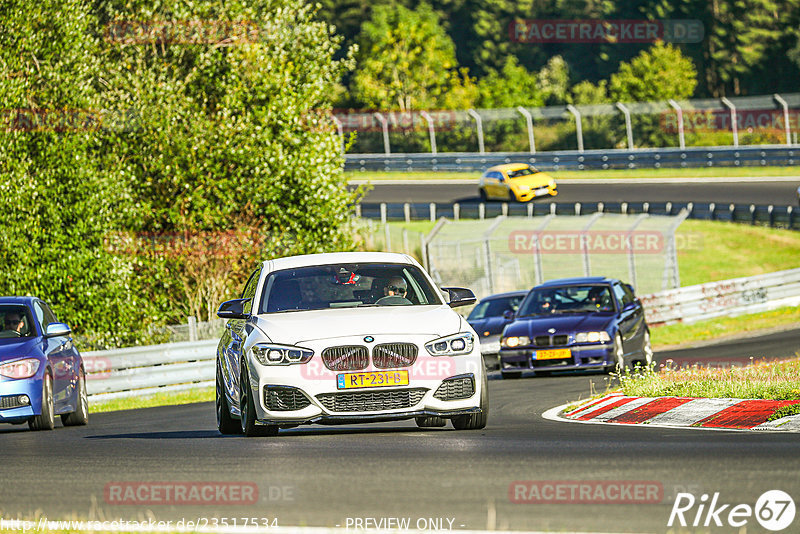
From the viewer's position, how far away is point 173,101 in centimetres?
2917

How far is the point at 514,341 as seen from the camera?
21.1 metres

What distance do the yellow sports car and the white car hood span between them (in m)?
40.8

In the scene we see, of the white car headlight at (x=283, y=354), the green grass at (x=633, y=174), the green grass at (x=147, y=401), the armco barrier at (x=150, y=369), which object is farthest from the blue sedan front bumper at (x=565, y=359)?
the green grass at (x=633, y=174)

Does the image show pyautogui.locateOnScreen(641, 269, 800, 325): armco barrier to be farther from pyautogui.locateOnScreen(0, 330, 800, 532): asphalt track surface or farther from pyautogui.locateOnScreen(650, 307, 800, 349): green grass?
pyautogui.locateOnScreen(0, 330, 800, 532): asphalt track surface

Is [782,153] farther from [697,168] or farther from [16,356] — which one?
[16,356]

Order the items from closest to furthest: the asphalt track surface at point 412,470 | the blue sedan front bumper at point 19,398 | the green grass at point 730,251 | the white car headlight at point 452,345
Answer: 1. the asphalt track surface at point 412,470
2. the white car headlight at point 452,345
3. the blue sedan front bumper at point 19,398
4. the green grass at point 730,251

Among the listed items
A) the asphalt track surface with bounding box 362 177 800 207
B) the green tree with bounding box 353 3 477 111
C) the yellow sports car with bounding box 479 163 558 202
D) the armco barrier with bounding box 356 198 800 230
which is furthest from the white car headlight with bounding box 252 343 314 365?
the green tree with bounding box 353 3 477 111

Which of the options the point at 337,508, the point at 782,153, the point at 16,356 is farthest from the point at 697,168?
the point at 337,508

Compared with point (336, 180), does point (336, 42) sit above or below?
above

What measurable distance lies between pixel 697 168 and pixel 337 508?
5222 cm

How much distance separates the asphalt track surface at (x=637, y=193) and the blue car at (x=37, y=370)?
31774 millimetres

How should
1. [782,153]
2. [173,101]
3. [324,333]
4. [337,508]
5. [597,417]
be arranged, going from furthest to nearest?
[782,153], [173,101], [597,417], [324,333], [337,508]

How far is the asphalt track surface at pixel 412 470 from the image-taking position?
6.69 m

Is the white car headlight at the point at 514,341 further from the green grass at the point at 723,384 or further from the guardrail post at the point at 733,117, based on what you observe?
the guardrail post at the point at 733,117
